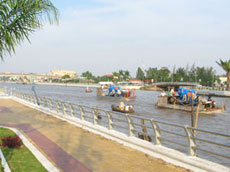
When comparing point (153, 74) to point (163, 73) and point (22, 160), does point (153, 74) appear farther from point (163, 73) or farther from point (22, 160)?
point (22, 160)

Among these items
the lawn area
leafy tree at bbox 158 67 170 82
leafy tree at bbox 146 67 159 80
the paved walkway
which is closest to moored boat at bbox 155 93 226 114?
the paved walkway

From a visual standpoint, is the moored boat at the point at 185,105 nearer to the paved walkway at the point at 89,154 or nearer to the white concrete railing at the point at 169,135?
the white concrete railing at the point at 169,135

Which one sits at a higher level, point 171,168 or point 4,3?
point 4,3

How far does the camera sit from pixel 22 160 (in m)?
9.16

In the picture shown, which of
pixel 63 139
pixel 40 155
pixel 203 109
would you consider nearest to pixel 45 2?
pixel 40 155

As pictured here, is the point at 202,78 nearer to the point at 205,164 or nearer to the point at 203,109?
the point at 203,109

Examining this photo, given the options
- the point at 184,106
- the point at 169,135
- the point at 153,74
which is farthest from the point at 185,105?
the point at 153,74

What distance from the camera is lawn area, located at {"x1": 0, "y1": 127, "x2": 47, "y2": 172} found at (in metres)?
8.30

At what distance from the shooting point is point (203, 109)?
43.3m

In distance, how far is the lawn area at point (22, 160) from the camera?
27.2 feet

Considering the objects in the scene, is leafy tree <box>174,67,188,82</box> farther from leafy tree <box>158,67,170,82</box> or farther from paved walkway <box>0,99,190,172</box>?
paved walkway <box>0,99,190,172</box>

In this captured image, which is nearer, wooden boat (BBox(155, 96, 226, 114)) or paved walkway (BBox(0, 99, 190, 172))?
paved walkway (BBox(0, 99, 190, 172))

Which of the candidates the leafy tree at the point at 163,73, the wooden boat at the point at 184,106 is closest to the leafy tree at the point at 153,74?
the leafy tree at the point at 163,73

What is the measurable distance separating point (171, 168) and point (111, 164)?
71.1 inches
